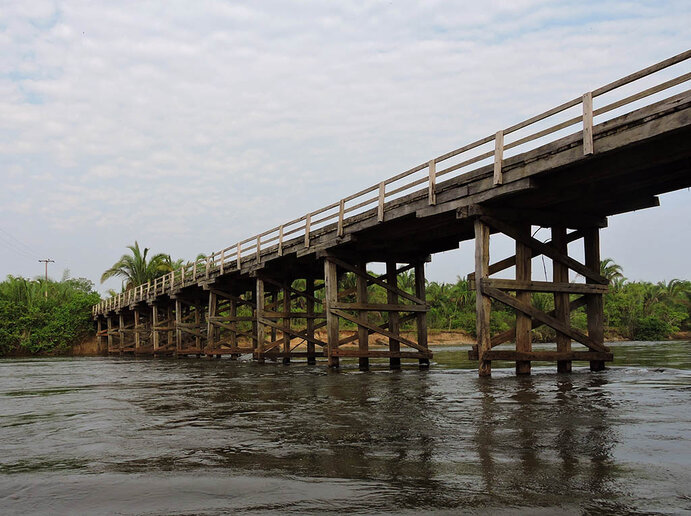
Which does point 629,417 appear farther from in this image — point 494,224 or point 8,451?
point 494,224

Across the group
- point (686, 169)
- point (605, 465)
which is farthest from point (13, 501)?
point (686, 169)

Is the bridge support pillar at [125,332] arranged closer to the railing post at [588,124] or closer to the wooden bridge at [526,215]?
the wooden bridge at [526,215]

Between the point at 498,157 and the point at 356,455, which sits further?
the point at 498,157

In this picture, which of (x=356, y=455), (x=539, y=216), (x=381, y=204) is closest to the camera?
(x=356, y=455)

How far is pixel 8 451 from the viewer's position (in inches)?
205

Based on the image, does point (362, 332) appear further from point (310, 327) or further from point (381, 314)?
point (381, 314)

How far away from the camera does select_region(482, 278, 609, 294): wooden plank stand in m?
A: 12.6

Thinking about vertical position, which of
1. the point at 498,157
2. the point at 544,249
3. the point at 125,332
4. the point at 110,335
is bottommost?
the point at 110,335

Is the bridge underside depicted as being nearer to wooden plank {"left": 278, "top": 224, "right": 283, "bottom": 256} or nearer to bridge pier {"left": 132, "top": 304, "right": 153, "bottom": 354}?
wooden plank {"left": 278, "top": 224, "right": 283, "bottom": 256}

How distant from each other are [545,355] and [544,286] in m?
1.44

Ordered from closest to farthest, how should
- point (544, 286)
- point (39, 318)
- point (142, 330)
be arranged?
point (544, 286) < point (142, 330) < point (39, 318)

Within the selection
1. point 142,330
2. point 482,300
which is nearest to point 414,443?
point 482,300

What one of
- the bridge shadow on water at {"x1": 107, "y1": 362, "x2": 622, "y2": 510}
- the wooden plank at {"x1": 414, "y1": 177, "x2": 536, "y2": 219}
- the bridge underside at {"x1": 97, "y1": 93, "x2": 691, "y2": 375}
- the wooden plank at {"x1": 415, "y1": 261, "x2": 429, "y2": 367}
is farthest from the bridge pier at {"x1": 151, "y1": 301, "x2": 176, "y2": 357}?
the bridge shadow on water at {"x1": 107, "y1": 362, "x2": 622, "y2": 510}

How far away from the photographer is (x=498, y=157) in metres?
12.2
